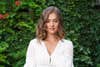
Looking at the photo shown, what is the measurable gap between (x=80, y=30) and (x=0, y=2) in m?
1.83

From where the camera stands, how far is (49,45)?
14.1 feet

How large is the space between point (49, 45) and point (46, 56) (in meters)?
0.15

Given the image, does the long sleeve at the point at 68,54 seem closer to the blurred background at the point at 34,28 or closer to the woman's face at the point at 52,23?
the woman's face at the point at 52,23

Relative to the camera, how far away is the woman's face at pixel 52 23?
4.20 meters

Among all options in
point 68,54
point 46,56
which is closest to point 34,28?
point 68,54

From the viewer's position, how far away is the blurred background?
7143 millimetres

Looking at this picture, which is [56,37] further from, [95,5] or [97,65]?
[95,5]

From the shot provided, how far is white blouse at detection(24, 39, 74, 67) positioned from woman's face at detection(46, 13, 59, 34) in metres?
0.17

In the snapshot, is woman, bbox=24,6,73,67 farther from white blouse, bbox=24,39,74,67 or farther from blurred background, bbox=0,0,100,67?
blurred background, bbox=0,0,100,67

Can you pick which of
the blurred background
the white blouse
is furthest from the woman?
the blurred background

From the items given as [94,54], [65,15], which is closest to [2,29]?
[65,15]

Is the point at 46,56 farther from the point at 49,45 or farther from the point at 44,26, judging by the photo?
the point at 44,26

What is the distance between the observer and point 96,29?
27.4ft

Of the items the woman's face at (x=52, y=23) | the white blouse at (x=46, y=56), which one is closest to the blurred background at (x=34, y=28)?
the white blouse at (x=46, y=56)
